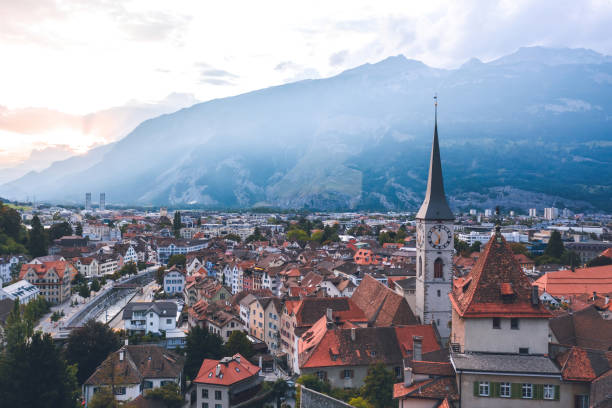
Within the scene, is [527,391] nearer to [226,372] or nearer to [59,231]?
[226,372]

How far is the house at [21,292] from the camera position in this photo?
70125 millimetres

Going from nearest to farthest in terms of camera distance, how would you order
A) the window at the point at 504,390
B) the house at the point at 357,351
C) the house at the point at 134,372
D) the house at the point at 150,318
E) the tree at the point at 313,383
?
the window at the point at 504,390 < the tree at the point at 313,383 < the house at the point at 357,351 < the house at the point at 134,372 < the house at the point at 150,318

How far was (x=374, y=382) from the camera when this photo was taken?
100 feet

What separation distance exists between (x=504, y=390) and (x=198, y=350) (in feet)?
101

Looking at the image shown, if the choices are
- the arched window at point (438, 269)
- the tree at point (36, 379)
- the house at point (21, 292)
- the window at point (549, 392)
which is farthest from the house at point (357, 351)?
the house at point (21, 292)

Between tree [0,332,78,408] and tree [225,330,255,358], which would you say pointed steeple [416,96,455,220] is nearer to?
tree [225,330,255,358]

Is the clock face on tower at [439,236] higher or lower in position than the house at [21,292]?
higher

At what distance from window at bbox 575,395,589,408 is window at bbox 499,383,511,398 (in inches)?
107

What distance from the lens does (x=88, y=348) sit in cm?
4753

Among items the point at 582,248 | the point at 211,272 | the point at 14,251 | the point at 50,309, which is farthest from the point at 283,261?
the point at 582,248

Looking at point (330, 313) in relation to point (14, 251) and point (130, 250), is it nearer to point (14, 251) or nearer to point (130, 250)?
point (14, 251)

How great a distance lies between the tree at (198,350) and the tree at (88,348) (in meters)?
8.08

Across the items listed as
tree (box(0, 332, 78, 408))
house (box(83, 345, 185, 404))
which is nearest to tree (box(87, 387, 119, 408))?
house (box(83, 345, 185, 404))

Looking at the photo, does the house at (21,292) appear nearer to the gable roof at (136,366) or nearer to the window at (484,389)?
the gable roof at (136,366)
